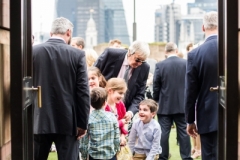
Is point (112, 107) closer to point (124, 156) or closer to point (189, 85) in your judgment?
point (124, 156)

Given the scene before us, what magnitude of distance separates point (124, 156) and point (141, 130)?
649 millimetres

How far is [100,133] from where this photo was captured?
16.8ft

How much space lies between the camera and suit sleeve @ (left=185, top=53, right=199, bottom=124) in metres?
4.90

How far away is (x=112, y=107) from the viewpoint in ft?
18.7

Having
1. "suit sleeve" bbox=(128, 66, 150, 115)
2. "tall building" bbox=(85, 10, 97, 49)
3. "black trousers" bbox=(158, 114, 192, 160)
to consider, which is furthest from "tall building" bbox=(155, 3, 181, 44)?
"suit sleeve" bbox=(128, 66, 150, 115)

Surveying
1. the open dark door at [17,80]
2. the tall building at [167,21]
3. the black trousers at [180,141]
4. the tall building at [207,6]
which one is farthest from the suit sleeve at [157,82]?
the tall building at [167,21]

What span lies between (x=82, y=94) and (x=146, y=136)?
150cm

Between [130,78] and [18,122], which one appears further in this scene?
[130,78]

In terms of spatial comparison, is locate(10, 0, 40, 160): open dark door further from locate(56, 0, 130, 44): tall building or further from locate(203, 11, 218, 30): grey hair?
locate(56, 0, 130, 44): tall building

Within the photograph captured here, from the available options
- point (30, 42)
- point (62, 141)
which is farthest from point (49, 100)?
point (30, 42)

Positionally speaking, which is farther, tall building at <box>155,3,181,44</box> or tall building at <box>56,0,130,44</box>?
tall building at <box>155,3,181,44</box>

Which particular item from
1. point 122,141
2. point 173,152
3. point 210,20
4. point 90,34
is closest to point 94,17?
point 90,34

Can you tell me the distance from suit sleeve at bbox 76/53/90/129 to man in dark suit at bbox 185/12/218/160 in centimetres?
91

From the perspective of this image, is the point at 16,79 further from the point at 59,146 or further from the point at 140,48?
the point at 140,48
